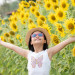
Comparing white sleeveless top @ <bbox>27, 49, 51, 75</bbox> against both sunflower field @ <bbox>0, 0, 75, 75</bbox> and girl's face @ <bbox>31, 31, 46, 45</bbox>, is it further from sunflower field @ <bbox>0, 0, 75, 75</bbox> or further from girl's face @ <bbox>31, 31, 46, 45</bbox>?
sunflower field @ <bbox>0, 0, 75, 75</bbox>

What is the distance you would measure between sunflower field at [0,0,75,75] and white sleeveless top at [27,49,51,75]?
1.60 feet

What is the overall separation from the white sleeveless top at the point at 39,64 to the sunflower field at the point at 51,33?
49 cm

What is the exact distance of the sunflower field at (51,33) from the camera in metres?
3.01

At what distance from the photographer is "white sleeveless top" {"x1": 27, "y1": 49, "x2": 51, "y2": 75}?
2307 mm

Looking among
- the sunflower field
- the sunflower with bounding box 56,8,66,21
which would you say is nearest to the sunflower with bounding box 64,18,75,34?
the sunflower field

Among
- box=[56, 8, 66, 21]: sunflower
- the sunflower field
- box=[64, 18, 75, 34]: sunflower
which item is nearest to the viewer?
box=[64, 18, 75, 34]: sunflower

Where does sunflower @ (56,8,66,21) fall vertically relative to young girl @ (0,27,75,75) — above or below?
above

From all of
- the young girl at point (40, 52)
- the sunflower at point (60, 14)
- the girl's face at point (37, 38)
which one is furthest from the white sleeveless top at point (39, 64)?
the sunflower at point (60, 14)

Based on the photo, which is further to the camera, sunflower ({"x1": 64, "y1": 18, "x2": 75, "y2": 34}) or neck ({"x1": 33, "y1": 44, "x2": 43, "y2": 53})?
sunflower ({"x1": 64, "y1": 18, "x2": 75, "y2": 34})

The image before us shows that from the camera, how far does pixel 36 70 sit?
7.56 feet

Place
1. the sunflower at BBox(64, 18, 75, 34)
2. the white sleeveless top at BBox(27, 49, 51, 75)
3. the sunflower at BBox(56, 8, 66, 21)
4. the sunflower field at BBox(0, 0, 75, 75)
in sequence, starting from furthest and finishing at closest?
1. the sunflower at BBox(56, 8, 66, 21)
2. the sunflower field at BBox(0, 0, 75, 75)
3. the sunflower at BBox(64, 18, 75, 34)
4. the white sleeveless top at BBox(27, 49, 51, 75)

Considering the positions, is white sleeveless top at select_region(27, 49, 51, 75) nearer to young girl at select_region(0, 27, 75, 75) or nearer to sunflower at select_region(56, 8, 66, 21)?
young girl at select_region(0, 27, 75, 75)

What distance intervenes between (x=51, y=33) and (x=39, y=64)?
4.73 feet

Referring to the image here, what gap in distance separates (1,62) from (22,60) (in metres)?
0.77
